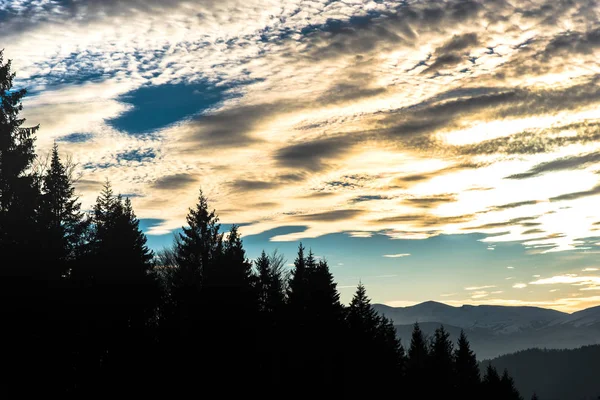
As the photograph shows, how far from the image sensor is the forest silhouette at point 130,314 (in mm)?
24812

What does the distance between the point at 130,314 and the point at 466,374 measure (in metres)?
56.8

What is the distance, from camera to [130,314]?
3170 centimetres

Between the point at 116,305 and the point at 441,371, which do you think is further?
the point at 441,371

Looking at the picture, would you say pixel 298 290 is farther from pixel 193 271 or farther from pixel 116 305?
pixel 116 305

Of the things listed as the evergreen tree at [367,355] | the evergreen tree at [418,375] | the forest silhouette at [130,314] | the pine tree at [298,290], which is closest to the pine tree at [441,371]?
the evergreen tree at [418,375]

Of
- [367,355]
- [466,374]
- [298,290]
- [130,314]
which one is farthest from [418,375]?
[130,314]

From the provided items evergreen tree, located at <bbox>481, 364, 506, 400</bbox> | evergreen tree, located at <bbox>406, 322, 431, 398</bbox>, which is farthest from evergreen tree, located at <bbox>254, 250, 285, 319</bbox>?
evergreen tree, located at <bbox>481, 364, 506, 400</bbox>

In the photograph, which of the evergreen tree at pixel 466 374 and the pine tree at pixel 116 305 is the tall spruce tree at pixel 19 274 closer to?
Result: the pine tree at pixel 116 305

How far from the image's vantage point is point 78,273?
30688mm

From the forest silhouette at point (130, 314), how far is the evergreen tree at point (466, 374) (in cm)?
3091

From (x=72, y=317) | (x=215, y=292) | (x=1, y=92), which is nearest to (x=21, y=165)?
(x=1, y=92)

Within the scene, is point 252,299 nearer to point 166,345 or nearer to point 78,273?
point 166,345

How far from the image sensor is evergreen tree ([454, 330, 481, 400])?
7356 cm

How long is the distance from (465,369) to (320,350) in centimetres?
4213
